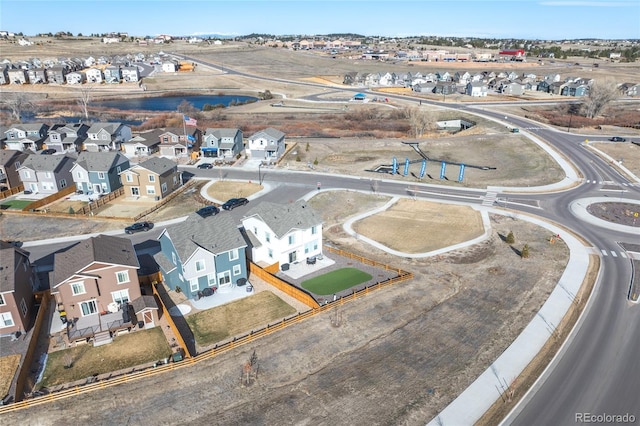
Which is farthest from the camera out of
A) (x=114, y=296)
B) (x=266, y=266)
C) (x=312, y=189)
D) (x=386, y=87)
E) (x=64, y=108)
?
(x=386, y=87)

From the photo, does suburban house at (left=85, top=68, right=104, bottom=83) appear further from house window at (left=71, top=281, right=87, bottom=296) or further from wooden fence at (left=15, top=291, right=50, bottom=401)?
house window at (left=71, top=281, right=87, bottom=296)

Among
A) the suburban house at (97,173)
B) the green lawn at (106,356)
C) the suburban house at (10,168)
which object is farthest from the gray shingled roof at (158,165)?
the green lawn at (106,356)

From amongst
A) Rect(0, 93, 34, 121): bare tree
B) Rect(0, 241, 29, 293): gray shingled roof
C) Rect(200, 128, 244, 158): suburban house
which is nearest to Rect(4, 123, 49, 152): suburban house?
Rect(0, 93, 34, 121): bare tree

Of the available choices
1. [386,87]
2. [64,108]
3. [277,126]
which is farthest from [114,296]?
[386,87]

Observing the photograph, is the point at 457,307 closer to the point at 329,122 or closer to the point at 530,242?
the point at 530,242

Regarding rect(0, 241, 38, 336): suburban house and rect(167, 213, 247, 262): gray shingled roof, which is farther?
Result: rect(167, 213, 247, 262): gray shingled roof

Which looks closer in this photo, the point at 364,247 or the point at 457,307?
the point at 457,307
